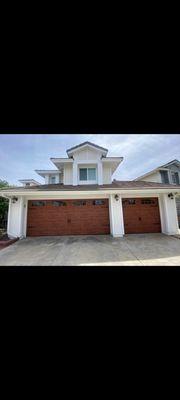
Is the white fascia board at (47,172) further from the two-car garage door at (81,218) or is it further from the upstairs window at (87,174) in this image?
the two-car garage door at (81,218)

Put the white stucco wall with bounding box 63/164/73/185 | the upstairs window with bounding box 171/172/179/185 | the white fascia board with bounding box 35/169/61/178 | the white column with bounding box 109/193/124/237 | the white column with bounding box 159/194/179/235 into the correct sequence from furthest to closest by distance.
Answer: the upstairs window with bounding box 171/172/179/185 < the white fascia board with bounding box 35/169/61/178 < the white stucco wall with bounding box 63/164/73/185 < the white column with bounding box 159/194/179/235 < the white column with bounding box 109/193/124/237

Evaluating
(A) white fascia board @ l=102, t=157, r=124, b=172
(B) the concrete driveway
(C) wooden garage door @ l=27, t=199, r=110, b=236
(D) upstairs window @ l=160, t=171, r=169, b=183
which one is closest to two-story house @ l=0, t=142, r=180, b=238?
(C) wooden garage door @ l=27, t=199, r=110, b=236

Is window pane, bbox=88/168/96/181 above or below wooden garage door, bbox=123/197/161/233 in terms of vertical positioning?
above

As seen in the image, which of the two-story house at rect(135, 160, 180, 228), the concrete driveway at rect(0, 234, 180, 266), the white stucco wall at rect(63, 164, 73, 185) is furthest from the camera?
the two-story house at rect(135, 160, 180, 228)

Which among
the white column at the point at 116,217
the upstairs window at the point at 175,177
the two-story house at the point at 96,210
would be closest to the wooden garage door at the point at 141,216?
the two-story house at the point at 96,210

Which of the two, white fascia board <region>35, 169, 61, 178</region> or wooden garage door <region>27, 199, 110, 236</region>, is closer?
wooden garage door <region>27, 199, 110, 236</region>

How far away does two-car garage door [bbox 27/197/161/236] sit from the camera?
8.56 m

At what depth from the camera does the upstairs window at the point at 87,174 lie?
34.4 ft

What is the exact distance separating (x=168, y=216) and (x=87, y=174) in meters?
5.59

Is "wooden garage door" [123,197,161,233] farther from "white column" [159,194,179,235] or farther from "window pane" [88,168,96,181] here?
"window pane" [88,168,96,181]

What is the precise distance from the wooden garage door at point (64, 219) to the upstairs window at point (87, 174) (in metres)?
2.51

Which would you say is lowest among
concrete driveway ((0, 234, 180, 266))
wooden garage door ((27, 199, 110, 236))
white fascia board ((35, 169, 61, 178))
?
concrete driveway ((0, 234, 180, 266))

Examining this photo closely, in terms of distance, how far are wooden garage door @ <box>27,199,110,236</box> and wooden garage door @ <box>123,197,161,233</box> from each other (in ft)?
3.81
